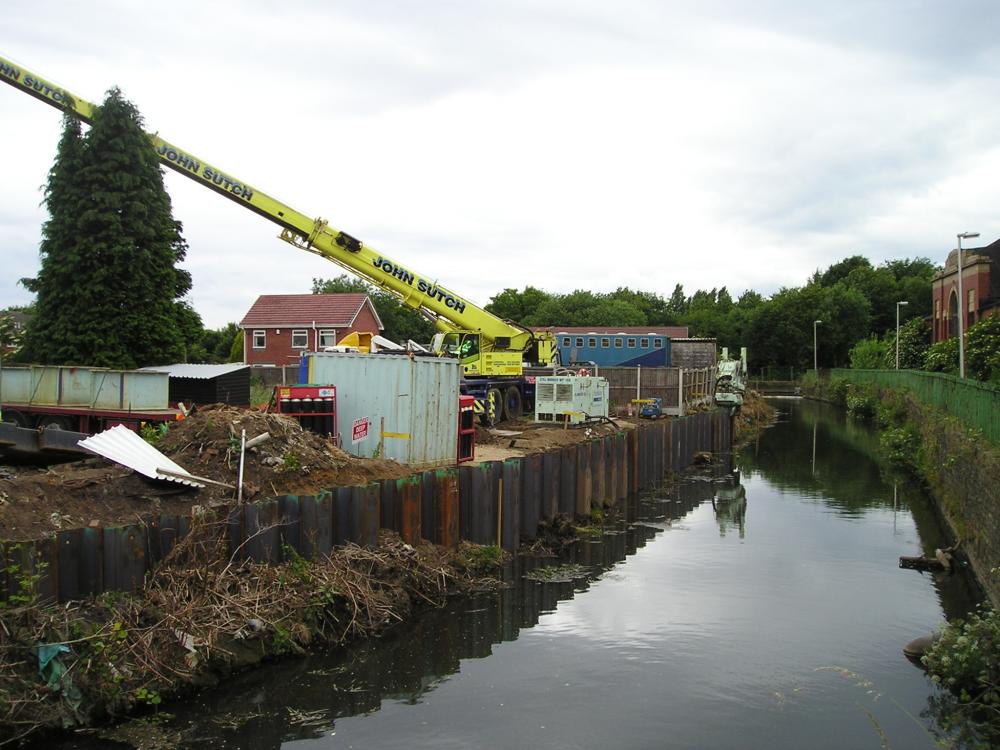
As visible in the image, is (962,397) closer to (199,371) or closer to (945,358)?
(945,358)

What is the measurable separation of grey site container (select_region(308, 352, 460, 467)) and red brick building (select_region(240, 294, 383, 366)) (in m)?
33.1

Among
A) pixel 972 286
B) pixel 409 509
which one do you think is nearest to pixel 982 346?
pixel 409 509

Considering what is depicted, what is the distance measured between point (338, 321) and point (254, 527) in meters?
40.0

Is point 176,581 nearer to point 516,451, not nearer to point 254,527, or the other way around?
point 254,527

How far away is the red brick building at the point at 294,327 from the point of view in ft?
164

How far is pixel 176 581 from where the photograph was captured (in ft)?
31.1

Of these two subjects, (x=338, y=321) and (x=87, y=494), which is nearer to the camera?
(x=87, y=494)

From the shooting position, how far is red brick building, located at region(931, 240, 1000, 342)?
4728 cm

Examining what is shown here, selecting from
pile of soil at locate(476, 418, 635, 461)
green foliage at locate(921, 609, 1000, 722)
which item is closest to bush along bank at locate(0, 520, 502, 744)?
green foliage at locate(921, 609, 1000, 722)

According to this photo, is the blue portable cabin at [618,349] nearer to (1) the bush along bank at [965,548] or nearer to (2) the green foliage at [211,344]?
(1) the bush along bank at [965,548]

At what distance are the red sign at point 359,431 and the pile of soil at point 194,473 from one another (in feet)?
5.56

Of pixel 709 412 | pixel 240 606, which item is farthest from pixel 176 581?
pixel 709 412

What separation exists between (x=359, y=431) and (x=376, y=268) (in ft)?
34.0

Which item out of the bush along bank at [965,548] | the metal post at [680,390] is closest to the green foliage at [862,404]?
the metal post at [680,390]
